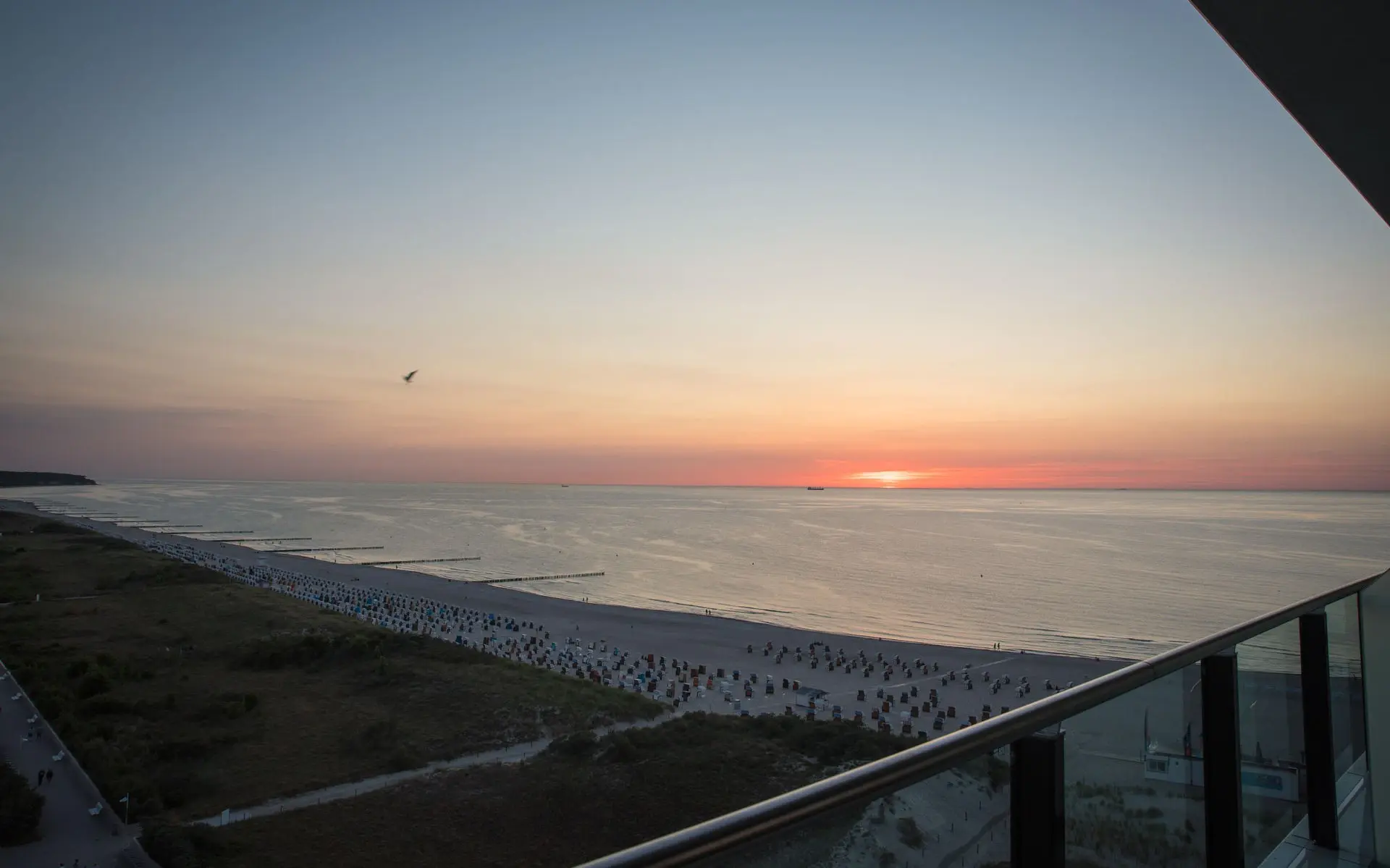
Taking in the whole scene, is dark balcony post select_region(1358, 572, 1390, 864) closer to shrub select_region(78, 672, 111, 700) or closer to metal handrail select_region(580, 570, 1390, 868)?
metal handrail select_region(580, 570, 1390, 868)

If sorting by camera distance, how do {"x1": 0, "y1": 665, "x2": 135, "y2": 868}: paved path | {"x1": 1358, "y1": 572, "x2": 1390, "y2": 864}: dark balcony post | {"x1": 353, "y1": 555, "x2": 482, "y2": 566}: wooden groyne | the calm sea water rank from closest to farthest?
{"x1": 1358, "y1": 572, "x2": 1390, "y2": 864}: dark balcony post, {"x1": 0, "y1": 665, "x2": 135, "y2": 868}: paved path, the calm sea water, {"x1": 353, "y1": 555, "x2": 482, "y2": 566}: wooden groyne

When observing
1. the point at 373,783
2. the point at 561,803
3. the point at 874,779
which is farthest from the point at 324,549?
the point at 874,779

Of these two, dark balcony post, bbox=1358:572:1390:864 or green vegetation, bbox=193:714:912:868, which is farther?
green vegetation, bbox=193:714:912:868

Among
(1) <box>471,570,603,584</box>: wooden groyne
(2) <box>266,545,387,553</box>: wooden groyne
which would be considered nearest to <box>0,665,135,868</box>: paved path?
(1) <box>471,570,603,584</box>: wooden groyne

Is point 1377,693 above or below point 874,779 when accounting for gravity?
below

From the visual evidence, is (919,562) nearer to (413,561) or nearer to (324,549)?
(413,561)

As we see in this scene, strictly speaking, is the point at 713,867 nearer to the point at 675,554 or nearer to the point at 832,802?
the point at 832,802

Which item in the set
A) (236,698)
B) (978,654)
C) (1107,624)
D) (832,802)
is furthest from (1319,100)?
(1107,624)
